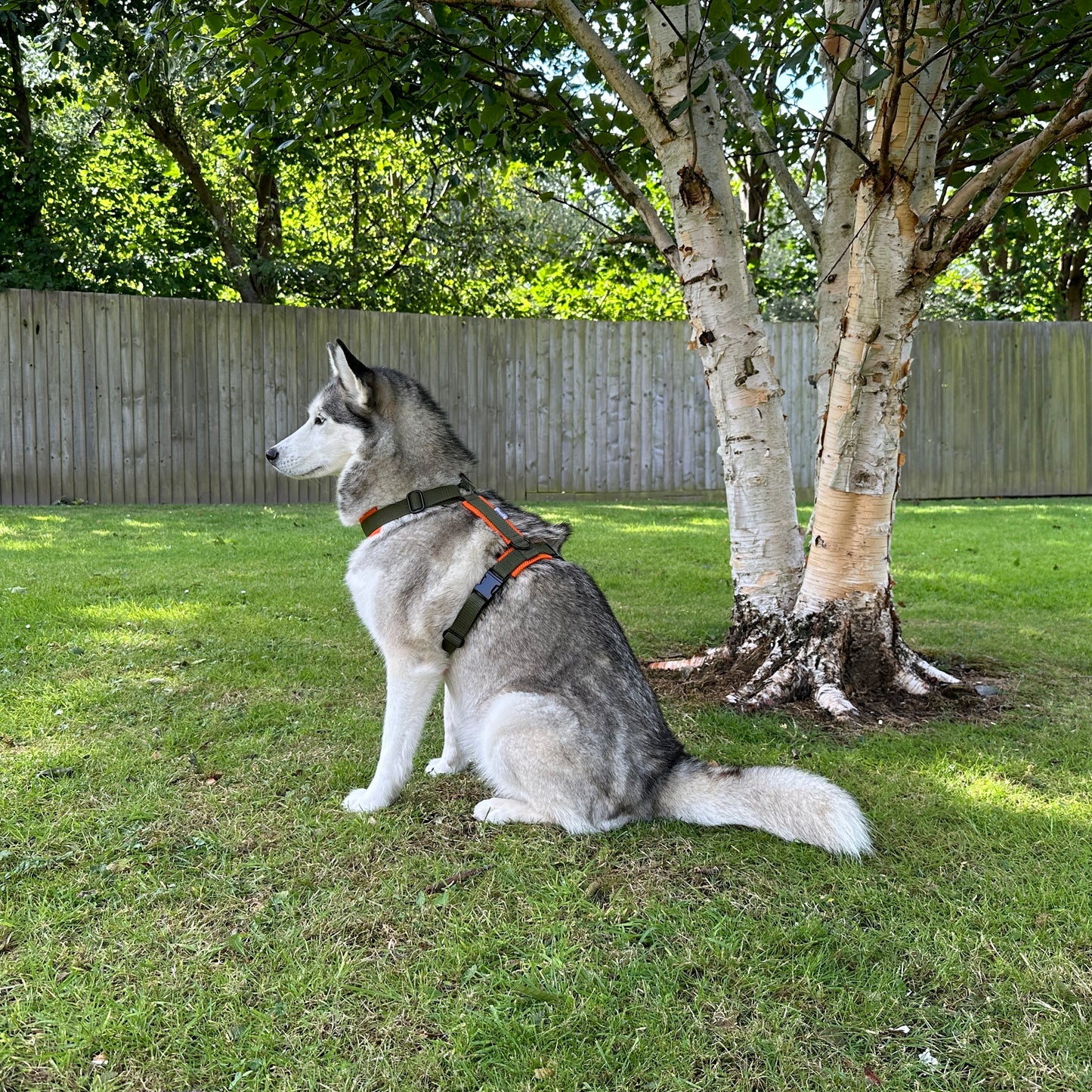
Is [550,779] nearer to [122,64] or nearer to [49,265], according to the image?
[122,64]

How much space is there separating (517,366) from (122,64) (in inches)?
264

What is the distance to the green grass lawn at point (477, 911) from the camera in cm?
201

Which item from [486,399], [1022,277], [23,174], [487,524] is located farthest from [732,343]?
[1022,277]

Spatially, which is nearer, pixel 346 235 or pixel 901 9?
pixel 901 9

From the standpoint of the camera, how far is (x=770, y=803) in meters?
2.95

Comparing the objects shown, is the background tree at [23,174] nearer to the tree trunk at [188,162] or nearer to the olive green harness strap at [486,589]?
the tree trunk at [188,162]

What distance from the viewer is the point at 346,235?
57.7 ft

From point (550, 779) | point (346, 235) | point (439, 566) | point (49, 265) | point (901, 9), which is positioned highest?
point (346, 235)

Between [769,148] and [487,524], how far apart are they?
11.3 feet

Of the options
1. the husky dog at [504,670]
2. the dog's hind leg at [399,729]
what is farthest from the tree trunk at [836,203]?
the dog's hind leg at [399,729]

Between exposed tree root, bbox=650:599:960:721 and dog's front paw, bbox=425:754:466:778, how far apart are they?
1568 mm

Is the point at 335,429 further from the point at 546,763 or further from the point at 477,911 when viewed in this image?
the point at 477,911

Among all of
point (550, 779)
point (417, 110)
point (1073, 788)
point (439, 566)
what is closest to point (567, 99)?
point (417, 110)

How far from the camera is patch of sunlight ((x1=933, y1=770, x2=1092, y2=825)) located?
330 centimetres
